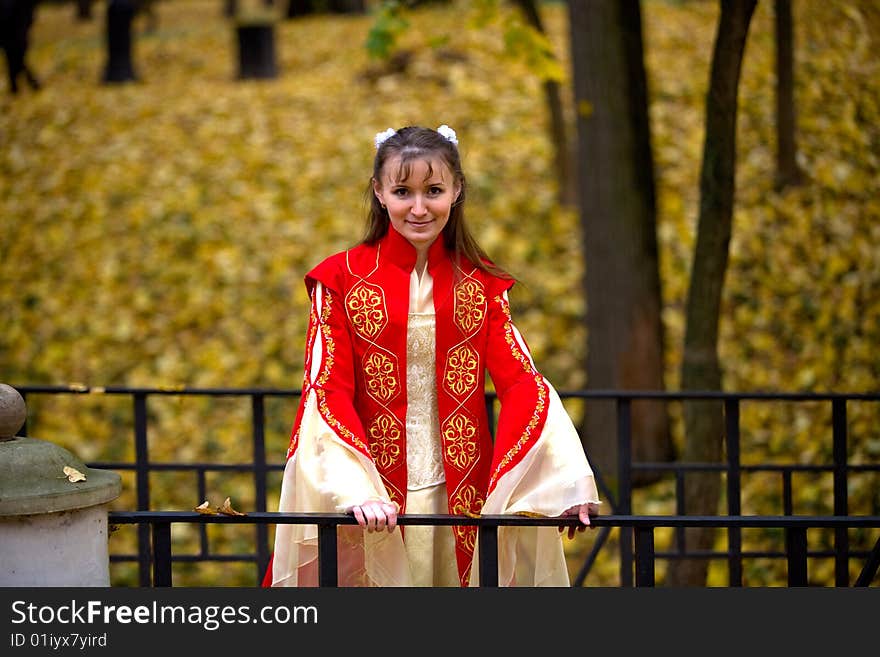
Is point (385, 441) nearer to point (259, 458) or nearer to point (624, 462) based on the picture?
point (259, 458)

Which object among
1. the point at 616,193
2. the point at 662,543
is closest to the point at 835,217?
the point at 616,193

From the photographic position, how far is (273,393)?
4.07 meters

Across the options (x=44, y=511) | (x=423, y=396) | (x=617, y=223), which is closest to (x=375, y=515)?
(x=423, y=396)

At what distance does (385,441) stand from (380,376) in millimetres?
189

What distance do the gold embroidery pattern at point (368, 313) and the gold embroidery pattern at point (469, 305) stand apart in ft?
0.71

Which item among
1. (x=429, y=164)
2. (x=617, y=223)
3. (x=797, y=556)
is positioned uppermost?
(x=617, y=223)

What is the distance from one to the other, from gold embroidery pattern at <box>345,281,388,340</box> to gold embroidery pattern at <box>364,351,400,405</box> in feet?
0.21

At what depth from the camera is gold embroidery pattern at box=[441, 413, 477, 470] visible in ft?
10.1

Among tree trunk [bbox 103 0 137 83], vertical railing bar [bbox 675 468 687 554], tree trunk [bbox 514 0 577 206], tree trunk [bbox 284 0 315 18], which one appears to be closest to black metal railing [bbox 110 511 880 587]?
vertical railing bar [bbox 675 468 687 554]

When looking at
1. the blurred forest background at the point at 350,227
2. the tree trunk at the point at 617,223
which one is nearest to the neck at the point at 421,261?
the blurred forest background at the point at 350,227

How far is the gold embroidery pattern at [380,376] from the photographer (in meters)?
3.05

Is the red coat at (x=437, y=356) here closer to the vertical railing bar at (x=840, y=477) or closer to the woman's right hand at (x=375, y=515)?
the woman's right hand at (x=375, y=515)

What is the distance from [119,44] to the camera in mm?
12117

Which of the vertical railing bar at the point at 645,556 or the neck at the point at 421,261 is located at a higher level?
the neck at the point at 421,261
